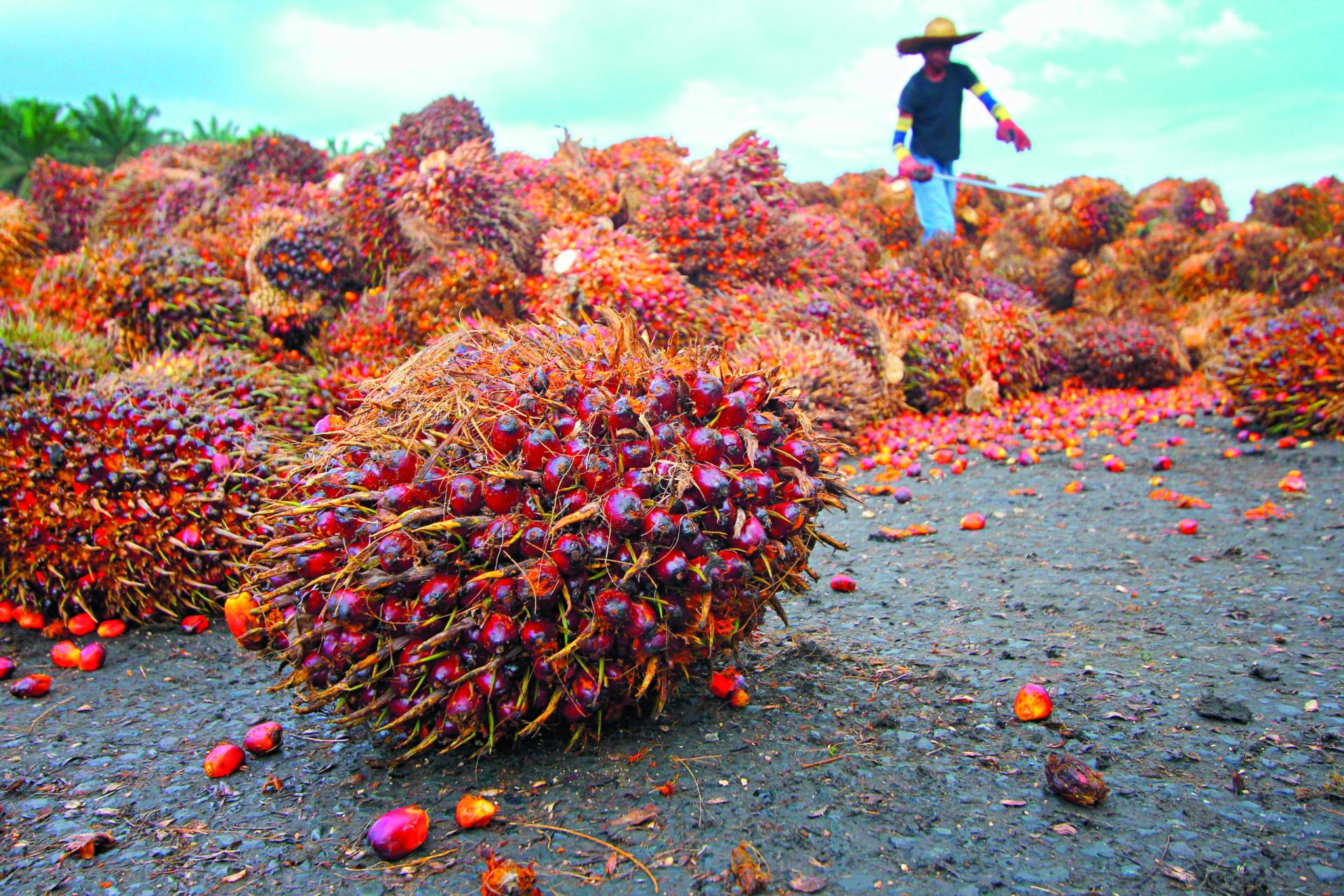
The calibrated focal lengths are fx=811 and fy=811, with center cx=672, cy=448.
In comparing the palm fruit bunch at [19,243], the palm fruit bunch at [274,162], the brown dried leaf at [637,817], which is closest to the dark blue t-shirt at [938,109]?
the palm fruit bunch at [274,162]

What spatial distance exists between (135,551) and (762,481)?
2514mm

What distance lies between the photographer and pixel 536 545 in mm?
1723

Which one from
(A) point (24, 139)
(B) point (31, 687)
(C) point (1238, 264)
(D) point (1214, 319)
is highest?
(A) point (24, 139)

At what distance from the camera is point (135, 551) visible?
3.04 meters

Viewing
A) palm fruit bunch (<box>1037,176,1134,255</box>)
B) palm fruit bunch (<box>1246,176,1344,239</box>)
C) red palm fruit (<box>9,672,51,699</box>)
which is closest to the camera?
red palm fruit (<box>9,672,51,699</box>)

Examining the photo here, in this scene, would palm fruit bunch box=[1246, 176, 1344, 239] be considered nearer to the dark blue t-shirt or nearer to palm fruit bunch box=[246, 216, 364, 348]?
the dark blue t-shirt

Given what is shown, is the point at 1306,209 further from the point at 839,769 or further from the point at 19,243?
the point at 19,243

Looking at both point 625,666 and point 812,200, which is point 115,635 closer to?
point 625,666

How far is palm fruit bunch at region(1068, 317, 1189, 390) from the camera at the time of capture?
25.3 ft

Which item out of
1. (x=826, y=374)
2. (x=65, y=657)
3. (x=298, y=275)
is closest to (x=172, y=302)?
(x=298, y=275)

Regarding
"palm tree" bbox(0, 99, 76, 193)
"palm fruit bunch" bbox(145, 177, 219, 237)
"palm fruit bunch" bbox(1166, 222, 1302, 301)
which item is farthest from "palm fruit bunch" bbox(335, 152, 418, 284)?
"palm tree" bbox(0, 99, 76, 193)

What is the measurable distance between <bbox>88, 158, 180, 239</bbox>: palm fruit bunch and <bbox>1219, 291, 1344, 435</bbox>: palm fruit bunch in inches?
348

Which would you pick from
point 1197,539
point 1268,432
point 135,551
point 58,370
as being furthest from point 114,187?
point 1268,432

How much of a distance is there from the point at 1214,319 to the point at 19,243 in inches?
478
